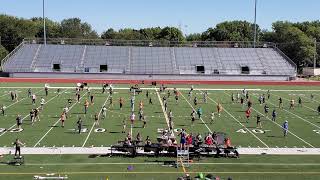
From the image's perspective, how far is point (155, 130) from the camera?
1160 inches

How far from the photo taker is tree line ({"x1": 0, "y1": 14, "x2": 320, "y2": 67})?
321 feet

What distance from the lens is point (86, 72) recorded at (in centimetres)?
7188

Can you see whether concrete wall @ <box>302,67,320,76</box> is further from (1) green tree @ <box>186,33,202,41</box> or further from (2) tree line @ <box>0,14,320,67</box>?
(1) green tree @ <box>186,33,202,41</box>

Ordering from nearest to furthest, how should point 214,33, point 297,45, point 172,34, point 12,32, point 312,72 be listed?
point 312,72
point 297,45
point 12,32
point 214,33
point 172,34

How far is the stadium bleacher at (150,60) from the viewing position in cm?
7294

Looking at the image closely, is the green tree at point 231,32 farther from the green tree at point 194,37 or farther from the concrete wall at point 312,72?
the concrete wall at point 312,72

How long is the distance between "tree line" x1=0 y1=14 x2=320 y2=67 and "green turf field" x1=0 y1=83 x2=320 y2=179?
46.3m

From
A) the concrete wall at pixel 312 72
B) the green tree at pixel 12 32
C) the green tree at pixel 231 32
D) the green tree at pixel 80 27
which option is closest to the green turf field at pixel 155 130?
the concrete wall at pixel 312 72

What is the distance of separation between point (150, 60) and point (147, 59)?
626mm

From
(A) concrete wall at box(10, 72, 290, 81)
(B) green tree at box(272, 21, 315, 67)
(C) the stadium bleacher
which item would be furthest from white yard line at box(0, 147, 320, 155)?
(B) green tree at box(272, 21, 315, 67)

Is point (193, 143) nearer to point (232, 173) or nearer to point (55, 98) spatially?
point (232, 173)

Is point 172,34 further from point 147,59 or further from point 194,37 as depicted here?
point 147,59

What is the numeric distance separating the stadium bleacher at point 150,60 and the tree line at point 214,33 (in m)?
15.9

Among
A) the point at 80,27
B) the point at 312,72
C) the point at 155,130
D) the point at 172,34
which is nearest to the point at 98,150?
the point at 155,130
